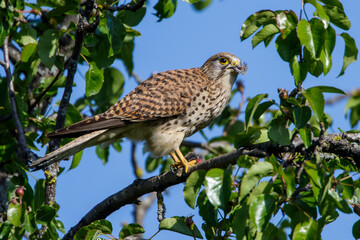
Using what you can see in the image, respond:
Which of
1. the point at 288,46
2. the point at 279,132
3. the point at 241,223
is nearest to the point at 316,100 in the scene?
the point at 279,132

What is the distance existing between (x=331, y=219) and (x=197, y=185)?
→ 869mm

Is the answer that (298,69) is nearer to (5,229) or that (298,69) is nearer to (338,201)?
(338,201)

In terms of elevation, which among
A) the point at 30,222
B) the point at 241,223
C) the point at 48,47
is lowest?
the point at 241,223

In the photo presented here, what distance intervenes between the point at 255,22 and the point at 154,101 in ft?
5.94

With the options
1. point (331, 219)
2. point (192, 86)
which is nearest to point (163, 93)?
point (192, 86)

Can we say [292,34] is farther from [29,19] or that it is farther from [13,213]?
[29,19]

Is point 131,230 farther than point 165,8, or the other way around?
point 165,8

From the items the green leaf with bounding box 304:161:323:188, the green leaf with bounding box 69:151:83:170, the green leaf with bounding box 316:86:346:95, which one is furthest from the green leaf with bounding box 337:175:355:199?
the green leaf with bounding box 69:151:83:170

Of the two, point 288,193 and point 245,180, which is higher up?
point 245,180

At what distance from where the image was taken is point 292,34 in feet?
9.99

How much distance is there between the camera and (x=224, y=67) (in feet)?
17.4

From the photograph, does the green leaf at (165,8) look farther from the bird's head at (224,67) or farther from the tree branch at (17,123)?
the tree branch at (17,123)

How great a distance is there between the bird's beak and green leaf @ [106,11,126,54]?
158cm

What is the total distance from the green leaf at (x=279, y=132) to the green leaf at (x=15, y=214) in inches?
63.7
